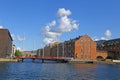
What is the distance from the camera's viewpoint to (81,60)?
7869 inches

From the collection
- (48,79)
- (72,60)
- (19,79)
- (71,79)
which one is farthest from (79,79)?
(72,60)

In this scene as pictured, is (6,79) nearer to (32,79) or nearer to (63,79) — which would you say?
(32,79)

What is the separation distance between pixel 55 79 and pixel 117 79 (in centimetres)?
1602

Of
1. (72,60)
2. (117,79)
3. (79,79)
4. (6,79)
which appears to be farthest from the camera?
(72,60)

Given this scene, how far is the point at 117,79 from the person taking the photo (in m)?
72.9

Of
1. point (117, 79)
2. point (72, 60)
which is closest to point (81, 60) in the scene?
point (72, 60)

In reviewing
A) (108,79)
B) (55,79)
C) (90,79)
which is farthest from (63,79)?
(108,79)

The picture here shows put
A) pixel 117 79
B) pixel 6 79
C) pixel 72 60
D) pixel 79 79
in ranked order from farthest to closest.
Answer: pixel 72 60, pixel 117 79, pixel 79 79, pixel 6 79

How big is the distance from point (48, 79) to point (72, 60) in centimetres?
13028

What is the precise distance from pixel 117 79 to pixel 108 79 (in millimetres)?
2672

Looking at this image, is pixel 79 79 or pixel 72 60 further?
pixel 72 60

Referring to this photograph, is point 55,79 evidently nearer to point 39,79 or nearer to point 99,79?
point 39,79

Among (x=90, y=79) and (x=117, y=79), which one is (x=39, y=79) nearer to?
(x=90, y=79)

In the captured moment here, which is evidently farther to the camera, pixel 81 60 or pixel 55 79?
pixel 81 60
